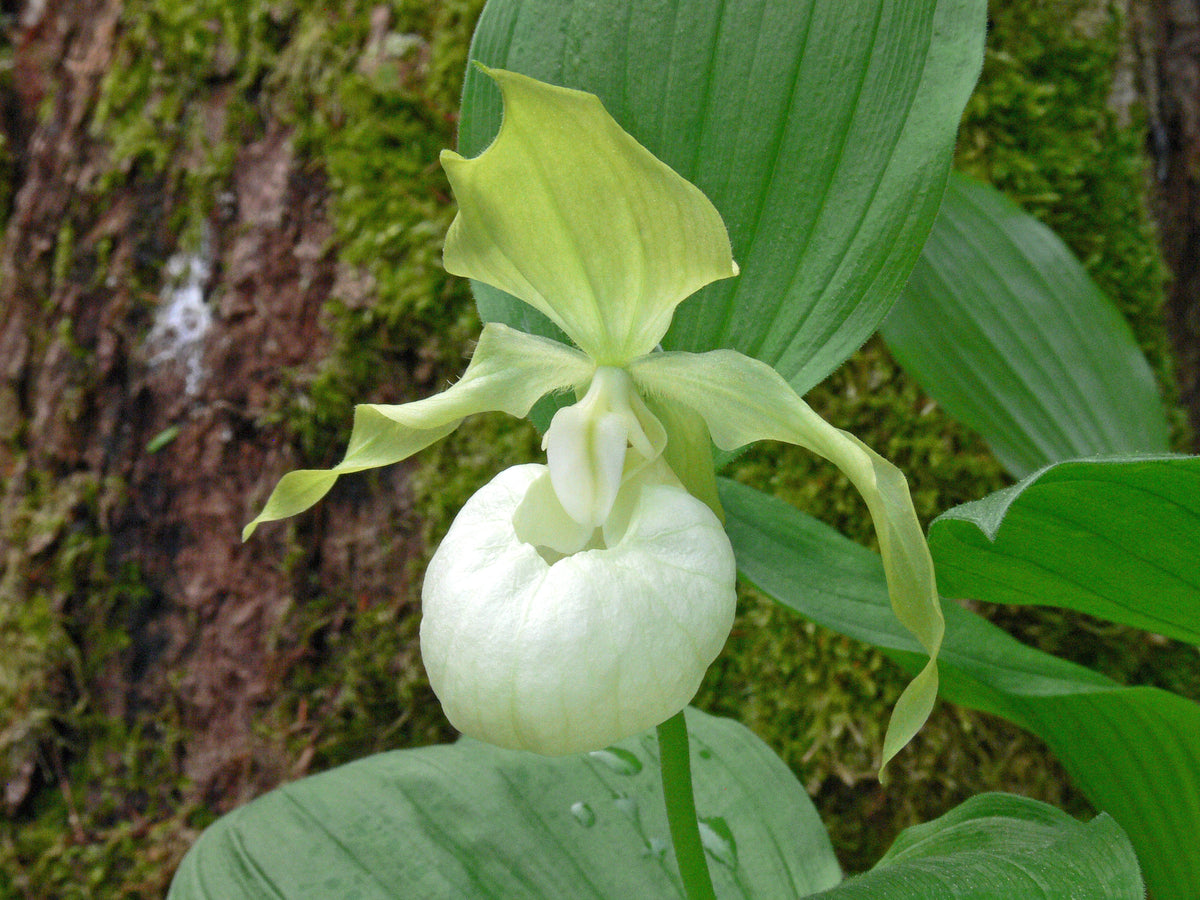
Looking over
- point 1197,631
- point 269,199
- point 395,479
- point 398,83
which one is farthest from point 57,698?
point 1197,631

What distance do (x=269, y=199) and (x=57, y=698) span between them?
84cm

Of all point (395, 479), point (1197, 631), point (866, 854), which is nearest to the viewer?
point (1197, 631)

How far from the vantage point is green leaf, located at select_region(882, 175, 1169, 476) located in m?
1.10

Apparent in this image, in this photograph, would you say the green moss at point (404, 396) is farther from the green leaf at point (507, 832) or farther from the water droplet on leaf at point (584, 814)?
the water droplet on leaf at point (584, 814)

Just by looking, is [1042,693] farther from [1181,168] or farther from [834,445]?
[1181,168]

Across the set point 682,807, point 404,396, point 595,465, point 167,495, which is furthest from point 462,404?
point 167,495

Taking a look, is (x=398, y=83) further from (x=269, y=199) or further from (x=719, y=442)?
(x=719, y=442)

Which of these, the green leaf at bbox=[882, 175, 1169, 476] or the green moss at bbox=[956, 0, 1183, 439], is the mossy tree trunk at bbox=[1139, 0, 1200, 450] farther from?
the green leaf at bbox=[882, 175, 1169, 476]

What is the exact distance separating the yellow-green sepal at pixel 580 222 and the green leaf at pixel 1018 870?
1.14 feet

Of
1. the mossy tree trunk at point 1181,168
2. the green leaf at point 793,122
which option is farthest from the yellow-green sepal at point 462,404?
the mossy tree trunk at point 1181,168

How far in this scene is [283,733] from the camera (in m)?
1.33

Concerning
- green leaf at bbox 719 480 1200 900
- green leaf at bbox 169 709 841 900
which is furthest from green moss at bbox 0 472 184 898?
green leaf at bbox 719 480 1200 900

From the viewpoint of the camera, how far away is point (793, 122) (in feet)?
2.18

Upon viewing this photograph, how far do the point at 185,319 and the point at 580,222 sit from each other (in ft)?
3.59
